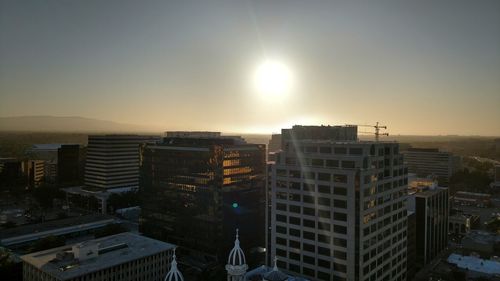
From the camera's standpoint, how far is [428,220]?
342ft

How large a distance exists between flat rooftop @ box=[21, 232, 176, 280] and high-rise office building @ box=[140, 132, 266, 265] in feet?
57.4

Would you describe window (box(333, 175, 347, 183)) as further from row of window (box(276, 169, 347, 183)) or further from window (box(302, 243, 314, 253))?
window (box(302, 243, 314, 253))

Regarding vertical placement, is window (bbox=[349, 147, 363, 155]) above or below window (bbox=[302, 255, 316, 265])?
above

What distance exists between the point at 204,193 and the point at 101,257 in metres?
33.0

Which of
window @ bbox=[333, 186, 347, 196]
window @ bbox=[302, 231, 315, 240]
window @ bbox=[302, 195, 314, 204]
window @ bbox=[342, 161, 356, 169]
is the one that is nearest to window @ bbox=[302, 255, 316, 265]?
window @ bbox=[302, 231, 315, 240]

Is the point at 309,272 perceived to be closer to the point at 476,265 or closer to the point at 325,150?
the point at 325,150

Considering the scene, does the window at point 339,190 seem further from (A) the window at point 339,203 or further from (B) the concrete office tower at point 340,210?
(A) the window at point 339,203

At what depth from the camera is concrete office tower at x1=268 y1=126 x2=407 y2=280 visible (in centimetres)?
6384

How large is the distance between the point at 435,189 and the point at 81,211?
151 metres

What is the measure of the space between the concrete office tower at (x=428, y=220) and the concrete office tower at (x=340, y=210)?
27.3 metres

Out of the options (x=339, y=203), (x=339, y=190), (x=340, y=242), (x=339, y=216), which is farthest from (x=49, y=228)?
(x=339, y=190)

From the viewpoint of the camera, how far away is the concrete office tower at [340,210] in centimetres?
6384

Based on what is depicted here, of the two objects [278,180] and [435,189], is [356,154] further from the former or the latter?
[435,189]

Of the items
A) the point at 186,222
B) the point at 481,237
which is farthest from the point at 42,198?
the point at 481,237
